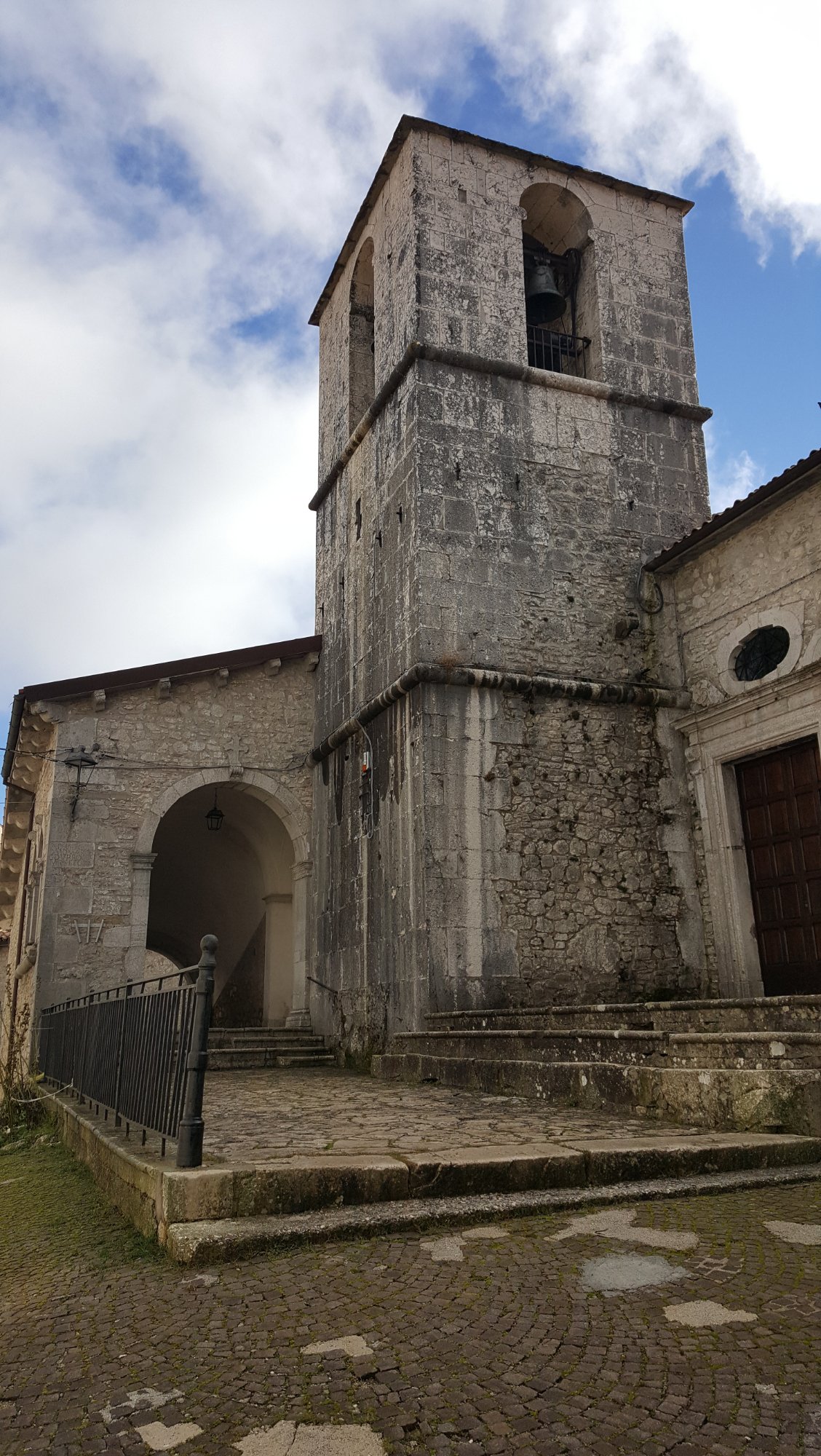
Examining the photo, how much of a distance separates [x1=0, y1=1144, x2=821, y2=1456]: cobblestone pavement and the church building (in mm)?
5617

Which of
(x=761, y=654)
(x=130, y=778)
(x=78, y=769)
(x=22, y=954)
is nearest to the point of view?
(x=761, y=654)

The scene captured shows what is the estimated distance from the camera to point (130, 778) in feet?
39.2

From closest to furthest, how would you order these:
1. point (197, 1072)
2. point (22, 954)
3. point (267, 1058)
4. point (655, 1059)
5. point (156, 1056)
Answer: point (197, 1072)
point (156, 1056)
point (655, 1059)
point (267, 1058)
point (22, 954)

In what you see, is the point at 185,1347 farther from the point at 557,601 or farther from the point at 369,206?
the point at 369,206

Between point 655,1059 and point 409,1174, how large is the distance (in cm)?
265

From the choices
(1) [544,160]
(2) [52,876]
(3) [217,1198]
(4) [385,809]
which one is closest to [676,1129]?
(3) [217,1198]

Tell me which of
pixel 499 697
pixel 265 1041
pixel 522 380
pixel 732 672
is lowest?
pixel 265 1041

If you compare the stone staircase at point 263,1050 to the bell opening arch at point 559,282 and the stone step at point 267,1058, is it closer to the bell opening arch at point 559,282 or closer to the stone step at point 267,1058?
the stone step at point 267,1058

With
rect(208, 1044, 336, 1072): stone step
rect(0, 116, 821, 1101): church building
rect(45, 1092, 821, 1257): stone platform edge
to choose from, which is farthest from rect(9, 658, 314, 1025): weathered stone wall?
rect(45, 1092, 821, 1257): stone platform edge

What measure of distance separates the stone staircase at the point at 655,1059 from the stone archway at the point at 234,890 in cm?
430

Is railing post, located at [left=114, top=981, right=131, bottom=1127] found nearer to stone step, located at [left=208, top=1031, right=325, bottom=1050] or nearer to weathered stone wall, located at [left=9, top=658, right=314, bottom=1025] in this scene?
weathered stone wall, located at [left=9, top=658, right=314, bottom=1025]

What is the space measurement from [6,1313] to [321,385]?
14119mm

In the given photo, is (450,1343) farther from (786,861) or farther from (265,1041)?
(265,1041)

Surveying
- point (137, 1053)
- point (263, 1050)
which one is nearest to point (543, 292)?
point (263, 1050)
